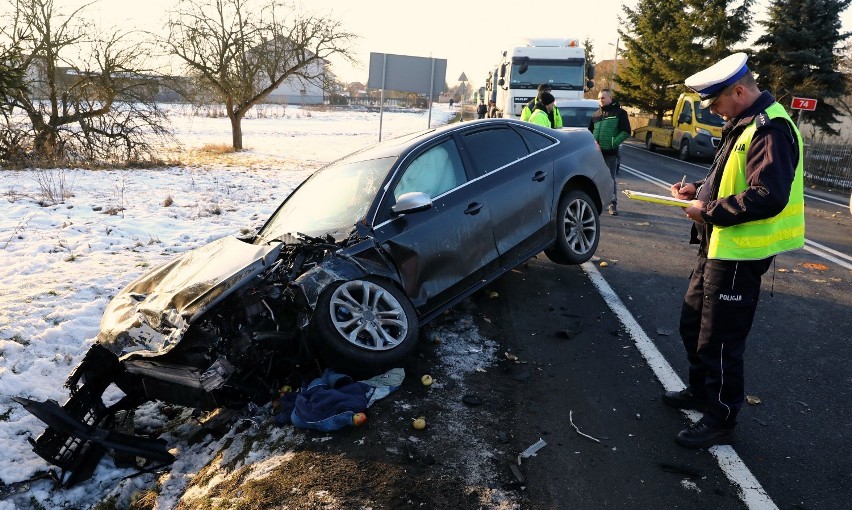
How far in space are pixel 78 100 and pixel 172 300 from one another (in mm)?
14708

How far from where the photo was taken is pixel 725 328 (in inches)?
122

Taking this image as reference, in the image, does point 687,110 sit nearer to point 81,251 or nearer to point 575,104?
point 575,104

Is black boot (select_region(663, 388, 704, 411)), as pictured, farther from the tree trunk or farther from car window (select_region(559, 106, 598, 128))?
the tree trunk

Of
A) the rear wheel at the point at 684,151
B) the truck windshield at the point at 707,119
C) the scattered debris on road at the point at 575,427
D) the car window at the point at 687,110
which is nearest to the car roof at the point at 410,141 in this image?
the scattered debris on road at the point at 575,427

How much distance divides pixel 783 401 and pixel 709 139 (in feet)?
59.8

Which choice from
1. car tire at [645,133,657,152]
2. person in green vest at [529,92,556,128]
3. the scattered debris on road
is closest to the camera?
the scattered debris on road

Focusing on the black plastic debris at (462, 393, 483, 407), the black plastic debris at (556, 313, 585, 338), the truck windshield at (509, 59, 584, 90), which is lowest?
the black plastic debris at (462, 393, 483, 407)

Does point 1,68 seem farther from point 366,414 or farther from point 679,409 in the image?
point 679,409

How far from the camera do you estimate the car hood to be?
343cm

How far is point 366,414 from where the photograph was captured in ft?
11.4

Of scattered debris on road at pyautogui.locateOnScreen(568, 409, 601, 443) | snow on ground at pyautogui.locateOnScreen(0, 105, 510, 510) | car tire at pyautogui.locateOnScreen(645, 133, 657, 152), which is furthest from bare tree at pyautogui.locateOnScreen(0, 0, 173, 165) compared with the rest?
car tire at pyautogui.locateOnScreen(645, 133, 657, 152)

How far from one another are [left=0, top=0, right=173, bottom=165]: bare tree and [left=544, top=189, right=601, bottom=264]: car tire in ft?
45.4

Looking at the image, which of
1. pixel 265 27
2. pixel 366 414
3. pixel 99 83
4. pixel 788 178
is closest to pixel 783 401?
pixel 788 178

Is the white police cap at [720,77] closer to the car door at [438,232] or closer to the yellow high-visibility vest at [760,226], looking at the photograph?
the yellow high-visibility vest at [760,226]
